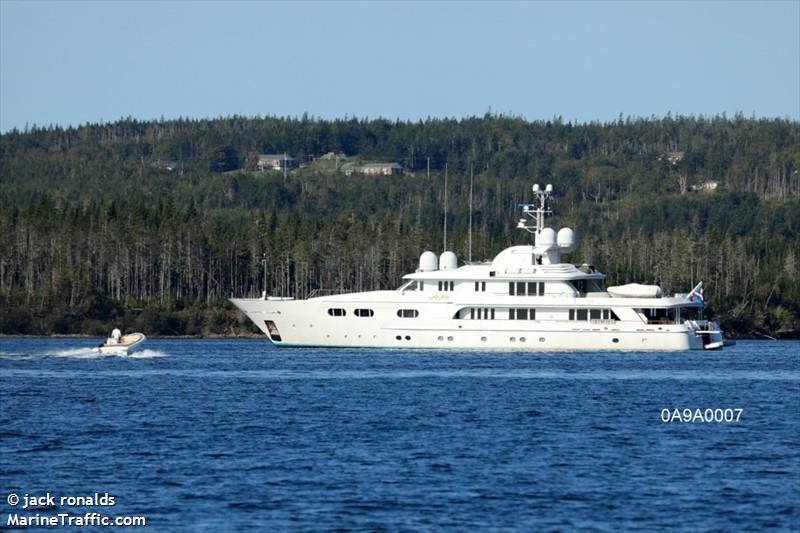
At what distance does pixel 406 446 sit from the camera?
40.8 m

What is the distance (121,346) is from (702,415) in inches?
1468

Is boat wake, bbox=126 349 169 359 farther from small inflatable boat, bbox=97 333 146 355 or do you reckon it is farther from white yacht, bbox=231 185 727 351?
white yacht, bbox=231 185 727 351

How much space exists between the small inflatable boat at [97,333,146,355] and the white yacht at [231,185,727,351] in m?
12.2

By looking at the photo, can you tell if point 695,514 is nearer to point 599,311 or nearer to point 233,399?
point 233,399

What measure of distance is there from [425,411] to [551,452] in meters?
10.1

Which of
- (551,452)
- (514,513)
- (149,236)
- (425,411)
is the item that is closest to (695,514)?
(514,513)

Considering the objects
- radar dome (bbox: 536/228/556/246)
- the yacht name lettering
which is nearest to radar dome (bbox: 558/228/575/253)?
radar dome (bbox: 536/228/556/246)

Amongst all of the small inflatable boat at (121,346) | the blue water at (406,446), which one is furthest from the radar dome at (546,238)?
the small inflatable boat at (121,346)

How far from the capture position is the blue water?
31.5 meters

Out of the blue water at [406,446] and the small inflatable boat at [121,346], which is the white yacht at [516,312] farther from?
the blue water at [406,446]

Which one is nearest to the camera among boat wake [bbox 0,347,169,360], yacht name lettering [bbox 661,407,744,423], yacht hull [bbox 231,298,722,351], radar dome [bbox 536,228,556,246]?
yacht name lettering [bbox 661,407,744,423]

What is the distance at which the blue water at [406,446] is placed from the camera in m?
31.5

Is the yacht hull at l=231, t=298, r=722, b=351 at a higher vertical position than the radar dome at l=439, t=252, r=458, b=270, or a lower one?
lower

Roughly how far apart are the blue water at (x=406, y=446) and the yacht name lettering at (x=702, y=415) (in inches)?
A: 26.7
